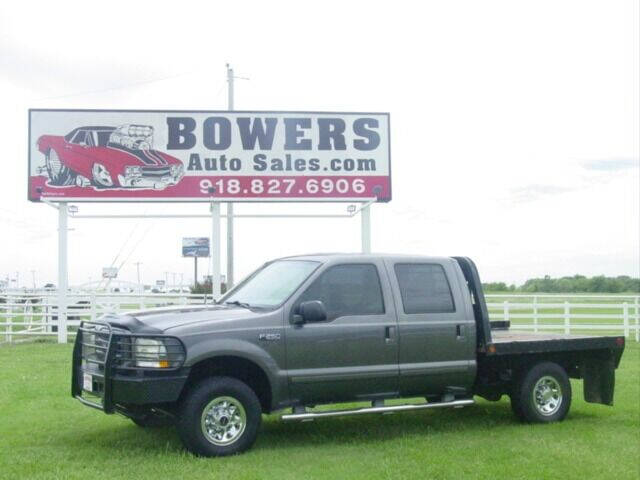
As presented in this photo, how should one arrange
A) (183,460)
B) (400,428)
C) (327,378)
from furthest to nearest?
1. (400,428)
2. (327,378)
3. (183,460)

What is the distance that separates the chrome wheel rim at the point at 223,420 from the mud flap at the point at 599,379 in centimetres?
470

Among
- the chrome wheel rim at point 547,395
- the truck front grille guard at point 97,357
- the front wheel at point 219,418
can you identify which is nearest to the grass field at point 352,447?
the front wheel at point 219,418

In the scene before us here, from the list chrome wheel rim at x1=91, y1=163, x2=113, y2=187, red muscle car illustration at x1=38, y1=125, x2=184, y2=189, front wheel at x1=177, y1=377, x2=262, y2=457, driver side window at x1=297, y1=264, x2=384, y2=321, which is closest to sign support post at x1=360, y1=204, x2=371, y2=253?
red muscle car illustration at x1=38, y1=125, x2=184, y2=189

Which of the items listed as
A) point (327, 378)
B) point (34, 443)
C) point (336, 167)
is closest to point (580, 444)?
point (327, 378)

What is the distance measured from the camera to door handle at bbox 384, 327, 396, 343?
9.41m

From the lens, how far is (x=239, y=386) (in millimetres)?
8617

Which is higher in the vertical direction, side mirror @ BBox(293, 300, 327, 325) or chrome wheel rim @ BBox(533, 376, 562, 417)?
side mirror @ BBox(293, 300, 327, 325)

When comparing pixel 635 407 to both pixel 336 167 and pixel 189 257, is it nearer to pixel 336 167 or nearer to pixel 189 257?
pixel 336 167

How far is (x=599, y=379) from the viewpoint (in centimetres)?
1103

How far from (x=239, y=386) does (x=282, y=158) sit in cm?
1397

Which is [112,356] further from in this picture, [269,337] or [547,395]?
[547,395]

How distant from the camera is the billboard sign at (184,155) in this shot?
22109mm

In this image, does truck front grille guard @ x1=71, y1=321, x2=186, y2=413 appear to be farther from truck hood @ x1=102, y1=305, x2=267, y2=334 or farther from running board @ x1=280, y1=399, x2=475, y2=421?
running board @ x1=280, y1=399, x2=475, y2=421

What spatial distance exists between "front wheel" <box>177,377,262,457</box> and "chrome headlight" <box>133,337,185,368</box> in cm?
38
